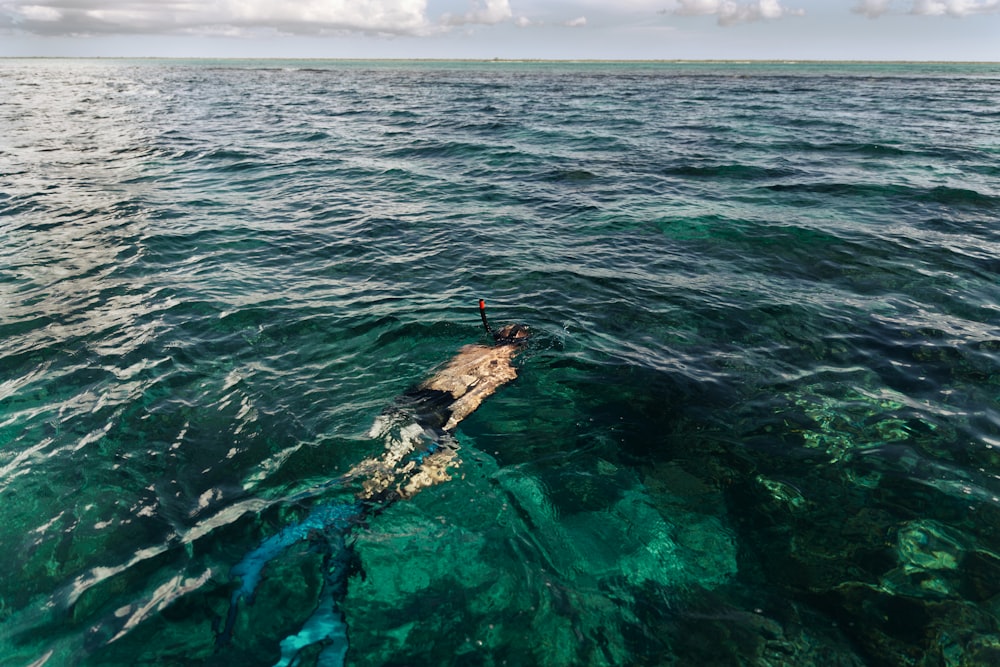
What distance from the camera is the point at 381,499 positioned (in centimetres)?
646

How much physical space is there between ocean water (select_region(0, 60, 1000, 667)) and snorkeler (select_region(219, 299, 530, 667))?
0.37 feet

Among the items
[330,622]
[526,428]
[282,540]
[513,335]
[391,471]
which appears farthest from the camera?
[513,335]

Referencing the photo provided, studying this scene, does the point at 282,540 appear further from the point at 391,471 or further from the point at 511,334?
the point at 511,334

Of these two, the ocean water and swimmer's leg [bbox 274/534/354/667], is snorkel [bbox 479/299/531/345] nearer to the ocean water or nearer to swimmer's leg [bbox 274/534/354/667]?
the ocean water

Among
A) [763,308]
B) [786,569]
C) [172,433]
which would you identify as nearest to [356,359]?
[172,433]

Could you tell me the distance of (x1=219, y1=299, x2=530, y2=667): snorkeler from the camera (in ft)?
16.9

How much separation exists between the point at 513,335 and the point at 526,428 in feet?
9.00

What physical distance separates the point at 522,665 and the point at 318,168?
24601 mm

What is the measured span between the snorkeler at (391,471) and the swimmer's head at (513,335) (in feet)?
0.07

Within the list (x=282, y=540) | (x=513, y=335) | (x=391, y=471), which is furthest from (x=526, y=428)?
(x=282, y=540)

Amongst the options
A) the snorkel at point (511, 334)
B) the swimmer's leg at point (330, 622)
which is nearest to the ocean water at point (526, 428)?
the swimmer's leg at point (330, 622)

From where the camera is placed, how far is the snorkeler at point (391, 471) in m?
5.16

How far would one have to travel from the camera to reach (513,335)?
1018 centimetres

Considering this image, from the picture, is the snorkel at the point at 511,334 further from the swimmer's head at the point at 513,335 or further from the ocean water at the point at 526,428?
the ocean water at the point at 526,428
